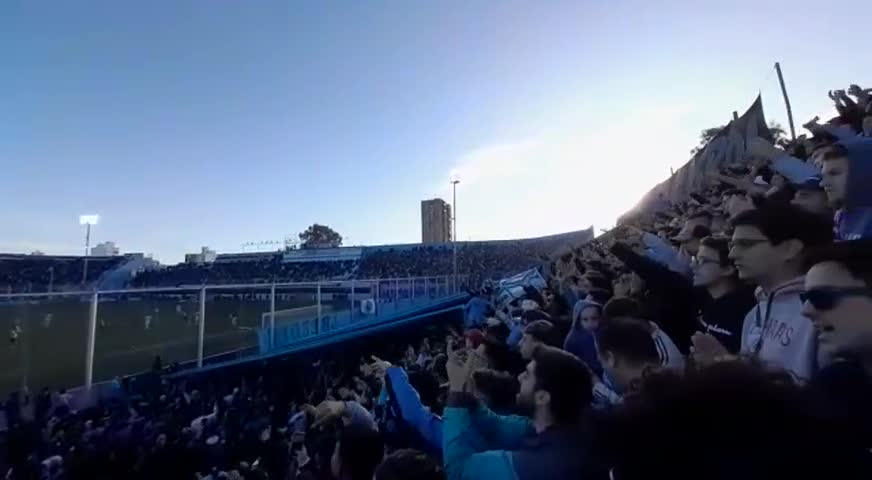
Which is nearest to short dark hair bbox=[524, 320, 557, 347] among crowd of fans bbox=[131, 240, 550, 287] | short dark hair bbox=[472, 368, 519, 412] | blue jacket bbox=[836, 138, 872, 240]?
short dark hair bbox=[472, 368, 519, 412]

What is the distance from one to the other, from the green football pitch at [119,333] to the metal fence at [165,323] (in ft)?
0.08

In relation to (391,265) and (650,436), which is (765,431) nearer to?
(650,436)

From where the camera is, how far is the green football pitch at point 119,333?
11.5m

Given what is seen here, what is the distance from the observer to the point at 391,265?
137 ft

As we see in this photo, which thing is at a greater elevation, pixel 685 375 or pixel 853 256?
pixel 853 256

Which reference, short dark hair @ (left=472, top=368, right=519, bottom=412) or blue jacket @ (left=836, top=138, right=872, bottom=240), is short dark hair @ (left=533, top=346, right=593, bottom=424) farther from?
blue jacket @ (left=836, top=138, right=872, bottom=240)

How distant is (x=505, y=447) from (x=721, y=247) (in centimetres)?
142

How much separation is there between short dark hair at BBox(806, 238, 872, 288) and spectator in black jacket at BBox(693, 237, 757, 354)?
111 centimetres

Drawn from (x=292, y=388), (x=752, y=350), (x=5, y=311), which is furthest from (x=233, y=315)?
(x=752, y=350)

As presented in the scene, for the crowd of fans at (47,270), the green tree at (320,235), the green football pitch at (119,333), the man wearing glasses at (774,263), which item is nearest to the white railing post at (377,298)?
the green football pitch at (119,333)

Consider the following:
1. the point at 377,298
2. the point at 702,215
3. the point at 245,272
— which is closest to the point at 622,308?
the point at 702,215

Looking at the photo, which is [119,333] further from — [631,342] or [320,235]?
[320,235]

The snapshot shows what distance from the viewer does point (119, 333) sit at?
18656 mm

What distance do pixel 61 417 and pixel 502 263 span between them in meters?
31.6
